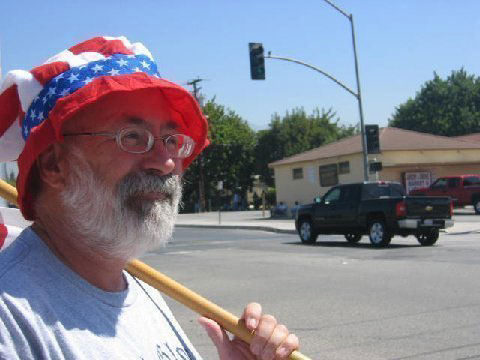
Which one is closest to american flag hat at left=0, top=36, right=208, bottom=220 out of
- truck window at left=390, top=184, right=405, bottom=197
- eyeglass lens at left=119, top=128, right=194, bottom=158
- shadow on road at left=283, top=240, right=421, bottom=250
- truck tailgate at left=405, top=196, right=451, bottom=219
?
eyeglass lens at left=119, top=128, right=194, bottom=158

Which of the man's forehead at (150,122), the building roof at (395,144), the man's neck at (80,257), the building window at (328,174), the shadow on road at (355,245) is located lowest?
the shadow on road at (355,245)

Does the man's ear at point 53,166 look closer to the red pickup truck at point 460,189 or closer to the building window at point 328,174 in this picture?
the red pickup truck at point 460,189

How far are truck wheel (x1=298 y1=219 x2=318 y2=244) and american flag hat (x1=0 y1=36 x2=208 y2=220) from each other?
61.2ft

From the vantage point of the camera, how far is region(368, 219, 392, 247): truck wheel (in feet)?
58.5

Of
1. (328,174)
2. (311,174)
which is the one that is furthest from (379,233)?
(311,174)

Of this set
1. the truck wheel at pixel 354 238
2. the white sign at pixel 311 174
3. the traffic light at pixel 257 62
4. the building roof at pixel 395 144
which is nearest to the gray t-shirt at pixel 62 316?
the truck wheel at pixel 354 238

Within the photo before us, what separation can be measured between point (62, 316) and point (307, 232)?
19214 mm

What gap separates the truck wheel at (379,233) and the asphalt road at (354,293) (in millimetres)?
654

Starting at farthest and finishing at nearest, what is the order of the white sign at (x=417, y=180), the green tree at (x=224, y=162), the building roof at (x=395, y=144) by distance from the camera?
the green tree at (x=224, y=162) → the building roof at (x=395, y=144) → the white sign at (x=417, y=180)

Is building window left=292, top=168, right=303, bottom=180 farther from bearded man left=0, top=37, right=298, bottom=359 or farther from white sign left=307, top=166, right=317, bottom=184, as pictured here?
bearded man left=0, top=37, right=298, bottom=359

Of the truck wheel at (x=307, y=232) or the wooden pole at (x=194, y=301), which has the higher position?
the wooden pole at (x=194, y=301)

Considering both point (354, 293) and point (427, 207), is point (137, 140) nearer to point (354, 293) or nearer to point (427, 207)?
point (354, 293)

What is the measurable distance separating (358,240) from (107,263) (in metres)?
18.9

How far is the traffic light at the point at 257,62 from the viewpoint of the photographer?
77.3ft
